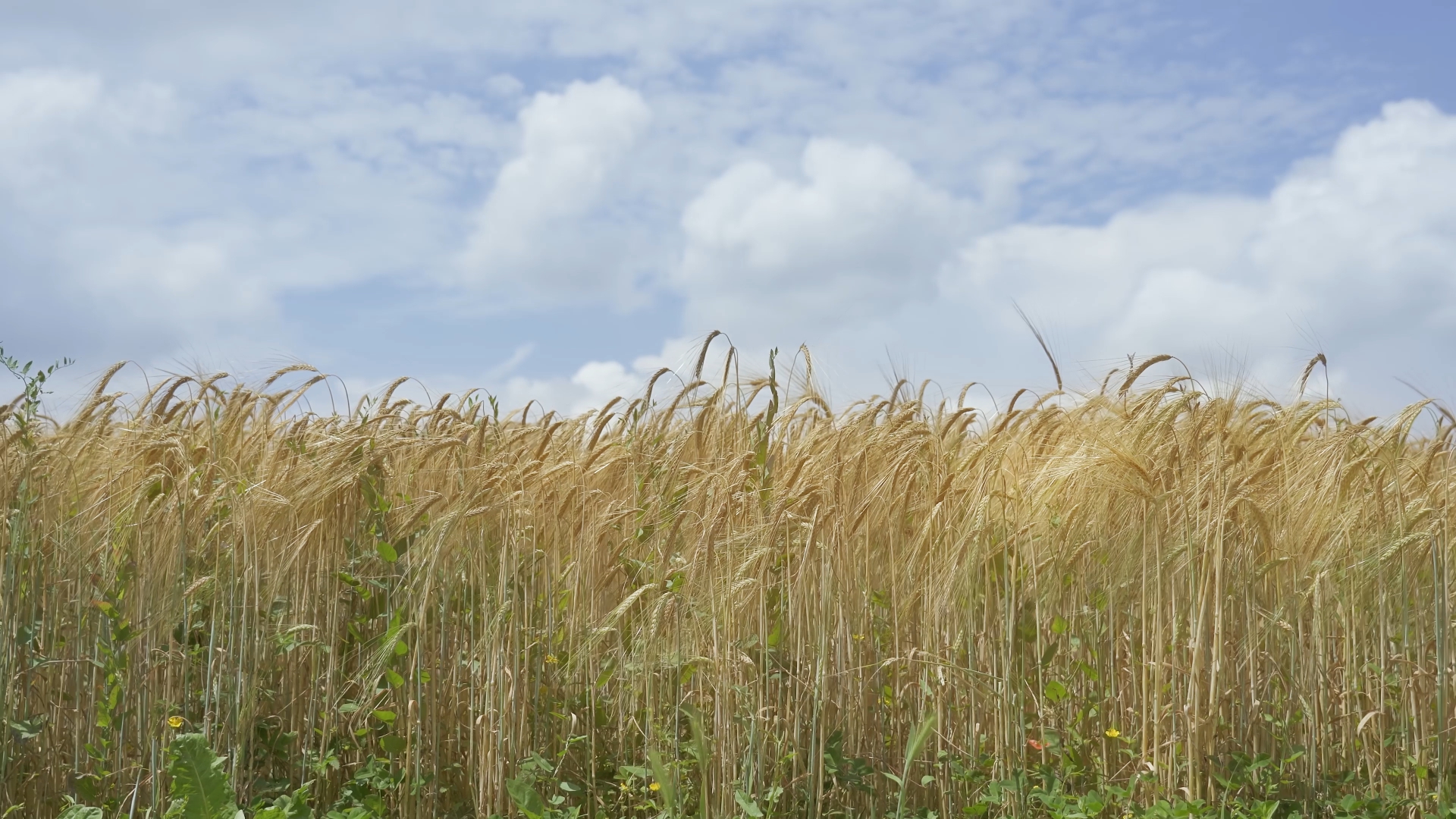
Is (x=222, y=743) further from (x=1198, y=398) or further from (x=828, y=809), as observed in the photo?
(x=1198, y=398)

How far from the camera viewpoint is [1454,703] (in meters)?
3.70

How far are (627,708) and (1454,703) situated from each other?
270cm

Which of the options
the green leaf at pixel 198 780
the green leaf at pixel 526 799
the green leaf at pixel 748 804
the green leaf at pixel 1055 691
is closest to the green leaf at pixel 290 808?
the green leaf at pixel 198 780

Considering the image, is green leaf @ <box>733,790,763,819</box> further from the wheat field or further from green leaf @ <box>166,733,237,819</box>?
green leaf @ <box>166,733,237,819</box>

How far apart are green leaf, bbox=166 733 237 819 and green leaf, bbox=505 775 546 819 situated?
2.26ft

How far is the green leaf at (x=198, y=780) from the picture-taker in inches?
111

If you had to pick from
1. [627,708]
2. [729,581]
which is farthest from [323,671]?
[729,581]

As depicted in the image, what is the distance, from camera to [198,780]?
111 inches

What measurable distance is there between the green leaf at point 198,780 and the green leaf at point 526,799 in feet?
2.26

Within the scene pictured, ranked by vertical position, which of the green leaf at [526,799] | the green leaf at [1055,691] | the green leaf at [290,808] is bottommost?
the green leaf at [290,808]

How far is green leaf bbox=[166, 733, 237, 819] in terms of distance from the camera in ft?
9.23

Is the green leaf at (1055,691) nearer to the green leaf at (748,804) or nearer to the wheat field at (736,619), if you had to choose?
the wheat field at (736,619)

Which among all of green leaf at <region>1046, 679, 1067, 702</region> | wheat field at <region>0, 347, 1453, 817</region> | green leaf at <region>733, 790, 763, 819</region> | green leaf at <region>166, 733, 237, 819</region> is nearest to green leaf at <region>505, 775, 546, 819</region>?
wheat field at <region>0, 347, 1453, 817</region>

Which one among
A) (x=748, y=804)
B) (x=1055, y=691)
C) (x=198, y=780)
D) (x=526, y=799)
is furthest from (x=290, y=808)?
(x=1055, y=691)
